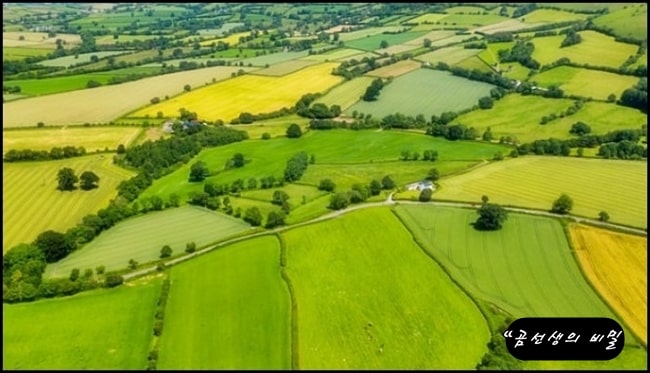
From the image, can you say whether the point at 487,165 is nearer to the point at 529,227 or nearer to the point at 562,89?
the point at 529,227

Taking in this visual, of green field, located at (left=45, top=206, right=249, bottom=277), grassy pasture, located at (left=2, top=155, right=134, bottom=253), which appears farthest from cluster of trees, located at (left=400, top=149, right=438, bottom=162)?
grassy pasture, located at (left=2, top=155, right=134, bottom=253)

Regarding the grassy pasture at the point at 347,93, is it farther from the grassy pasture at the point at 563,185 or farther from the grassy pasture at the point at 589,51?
the grassy pasture at the point at 589,51

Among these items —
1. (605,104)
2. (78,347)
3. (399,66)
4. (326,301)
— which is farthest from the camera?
(399,66)

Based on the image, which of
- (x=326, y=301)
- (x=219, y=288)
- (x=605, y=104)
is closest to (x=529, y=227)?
(x=326, y=301)

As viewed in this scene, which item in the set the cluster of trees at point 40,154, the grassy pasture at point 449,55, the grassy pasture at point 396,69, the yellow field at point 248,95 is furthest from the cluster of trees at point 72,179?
the grassy pasture at point 449,55

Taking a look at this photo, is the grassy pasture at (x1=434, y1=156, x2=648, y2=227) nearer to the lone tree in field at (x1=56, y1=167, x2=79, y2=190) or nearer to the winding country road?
the winding country road

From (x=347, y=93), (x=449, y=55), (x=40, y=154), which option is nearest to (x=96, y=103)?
(x=40, y=154)
